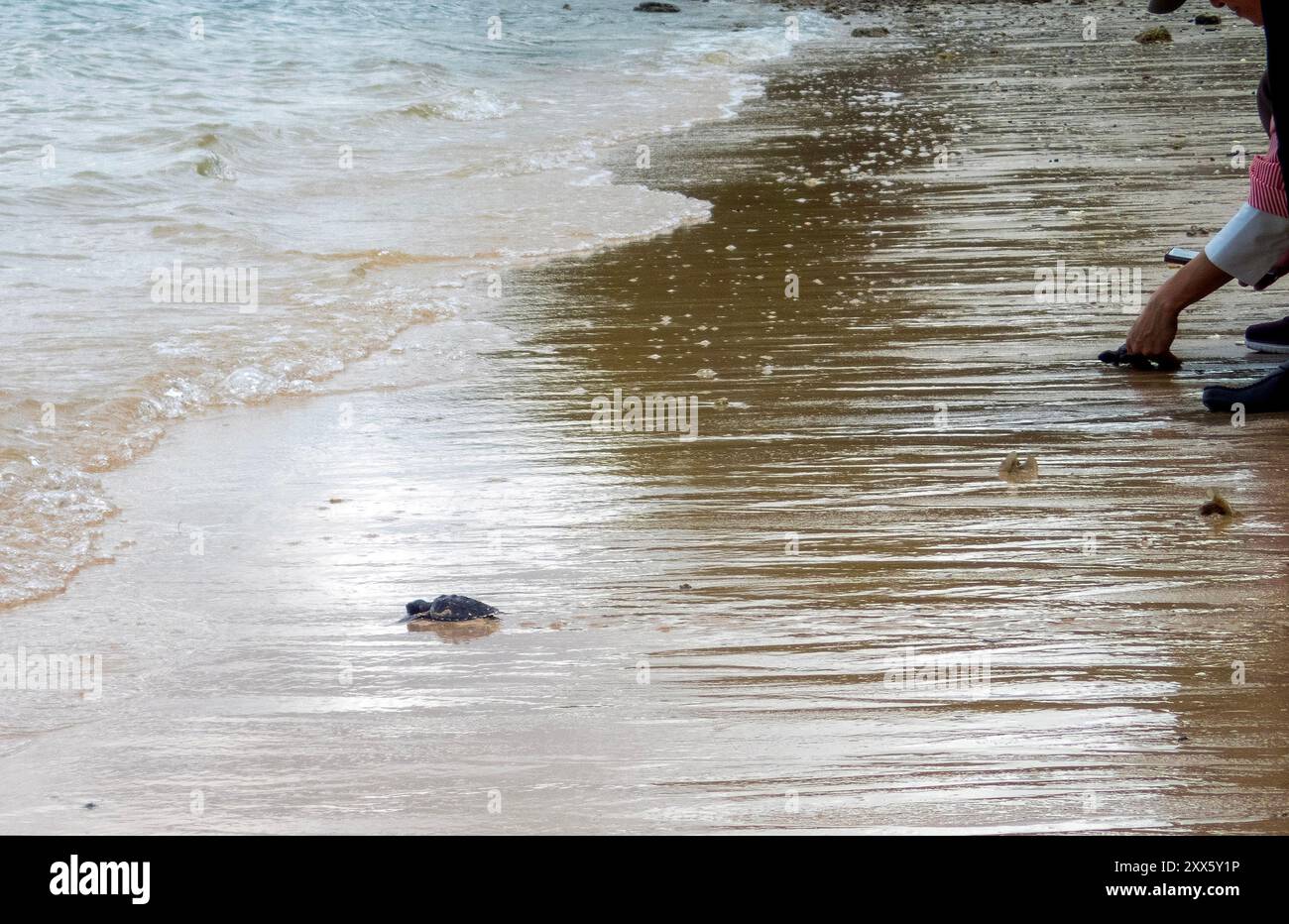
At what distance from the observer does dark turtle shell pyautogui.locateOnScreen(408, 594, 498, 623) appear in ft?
8.87

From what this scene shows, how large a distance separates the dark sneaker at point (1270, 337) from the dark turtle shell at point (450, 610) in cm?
277

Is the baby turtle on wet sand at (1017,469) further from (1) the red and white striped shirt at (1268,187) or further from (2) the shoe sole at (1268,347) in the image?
(2) the shoe sole at (1268,347)

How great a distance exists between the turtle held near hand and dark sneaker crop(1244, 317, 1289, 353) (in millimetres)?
2768

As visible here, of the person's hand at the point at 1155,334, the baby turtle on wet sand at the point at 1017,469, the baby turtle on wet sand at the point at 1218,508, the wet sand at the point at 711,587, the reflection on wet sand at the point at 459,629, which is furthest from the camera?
the person's hand at the point at 1155,334

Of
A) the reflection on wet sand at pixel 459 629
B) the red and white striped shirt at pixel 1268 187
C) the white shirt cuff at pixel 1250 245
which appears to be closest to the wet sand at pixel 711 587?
the reflection on wet sand at pixel 459 629

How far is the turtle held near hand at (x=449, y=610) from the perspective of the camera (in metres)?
2.71

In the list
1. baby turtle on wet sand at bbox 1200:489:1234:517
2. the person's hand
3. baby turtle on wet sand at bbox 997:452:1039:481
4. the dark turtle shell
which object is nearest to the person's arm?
the person's hand

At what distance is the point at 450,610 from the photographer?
271cm

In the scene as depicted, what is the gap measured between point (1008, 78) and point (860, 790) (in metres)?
12.0

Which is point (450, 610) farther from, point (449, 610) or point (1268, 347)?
point (1268, 347)

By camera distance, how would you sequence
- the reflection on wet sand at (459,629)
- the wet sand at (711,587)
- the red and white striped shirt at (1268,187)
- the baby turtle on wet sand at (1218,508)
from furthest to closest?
the red and white striped shirt at (1268,187), the baby turtle on wet sand at (1218,508), the reflection on wet sand at (459,629), the wet sand at (711,587)

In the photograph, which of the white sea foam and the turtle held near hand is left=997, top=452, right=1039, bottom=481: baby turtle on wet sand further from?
the white sea foam
